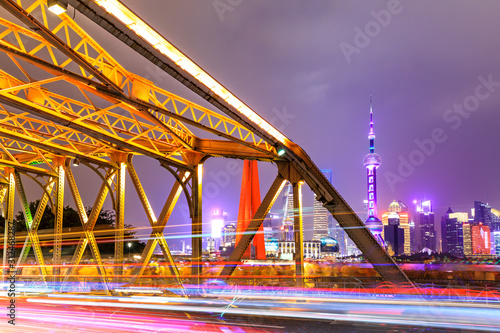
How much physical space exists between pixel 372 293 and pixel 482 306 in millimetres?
4753

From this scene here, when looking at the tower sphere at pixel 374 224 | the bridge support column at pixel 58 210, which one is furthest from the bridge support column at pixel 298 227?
the tower sphere at pixel 374 224

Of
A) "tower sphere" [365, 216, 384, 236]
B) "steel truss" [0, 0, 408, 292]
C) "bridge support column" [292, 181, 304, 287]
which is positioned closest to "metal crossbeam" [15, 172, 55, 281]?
"steel truss" [0, 0, 408, 292]

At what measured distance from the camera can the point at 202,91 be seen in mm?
13117

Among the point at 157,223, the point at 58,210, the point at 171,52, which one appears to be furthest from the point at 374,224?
the point at 171,52

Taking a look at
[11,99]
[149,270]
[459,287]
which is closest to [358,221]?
[459,287]

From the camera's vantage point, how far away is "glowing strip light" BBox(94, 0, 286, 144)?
9.23 metres

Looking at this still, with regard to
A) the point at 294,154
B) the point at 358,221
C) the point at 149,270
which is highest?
the point at 294,154

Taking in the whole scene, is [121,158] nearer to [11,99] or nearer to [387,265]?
[11,99]

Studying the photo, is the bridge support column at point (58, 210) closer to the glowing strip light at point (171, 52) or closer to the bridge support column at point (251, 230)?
the bridge support column at point (251, 230)

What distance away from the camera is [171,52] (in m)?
11.3

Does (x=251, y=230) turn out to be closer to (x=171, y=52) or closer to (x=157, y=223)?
(x=157, y=223)

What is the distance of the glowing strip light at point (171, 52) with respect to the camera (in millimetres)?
9234

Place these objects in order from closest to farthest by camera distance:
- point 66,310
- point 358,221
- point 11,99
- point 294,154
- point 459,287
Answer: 1. point 11,99
2. point 66,310
3. point 294,154
4. point 358,221
5. point 459,287

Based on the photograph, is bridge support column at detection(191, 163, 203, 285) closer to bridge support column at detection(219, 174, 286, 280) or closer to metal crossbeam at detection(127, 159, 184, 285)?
metal crossbeam at detection(127, 159, 184, 285)
